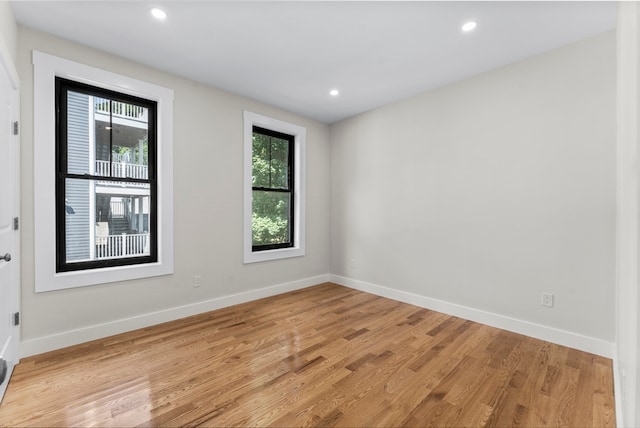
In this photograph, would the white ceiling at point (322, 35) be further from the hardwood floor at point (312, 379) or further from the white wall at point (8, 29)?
the hardwood floor at point (312, 379)

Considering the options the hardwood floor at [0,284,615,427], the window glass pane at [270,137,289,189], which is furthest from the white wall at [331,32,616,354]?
the window glass pane at [270,137,289,189]

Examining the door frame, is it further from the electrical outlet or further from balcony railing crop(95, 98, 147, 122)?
the electrical outlet

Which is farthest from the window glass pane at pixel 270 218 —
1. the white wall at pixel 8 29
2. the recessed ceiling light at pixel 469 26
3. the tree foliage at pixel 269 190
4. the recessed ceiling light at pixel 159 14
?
the recessed ceiling light at pixel 469 26

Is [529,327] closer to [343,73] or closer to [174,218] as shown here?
[343,73]

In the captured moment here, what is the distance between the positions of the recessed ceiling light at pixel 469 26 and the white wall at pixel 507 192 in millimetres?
828

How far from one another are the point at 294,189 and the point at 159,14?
258 centimetres

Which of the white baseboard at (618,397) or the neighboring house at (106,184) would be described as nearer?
the white baseboard at (618,397)

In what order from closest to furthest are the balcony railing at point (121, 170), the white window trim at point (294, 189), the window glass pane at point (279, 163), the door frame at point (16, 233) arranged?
the door frame at point (16, 233), the balcony railing at point (121, 170), the white window trim at point (294, 189), the window glass pane at point (279, 163)

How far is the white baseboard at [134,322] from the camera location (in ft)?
7.54

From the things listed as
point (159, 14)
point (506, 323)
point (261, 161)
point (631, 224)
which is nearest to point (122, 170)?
point (159, 14)

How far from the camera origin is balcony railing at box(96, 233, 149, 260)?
269 cm

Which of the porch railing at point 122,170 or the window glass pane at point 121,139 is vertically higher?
the window glass pane at point 121,139

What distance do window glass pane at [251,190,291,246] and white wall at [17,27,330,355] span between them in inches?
12.9

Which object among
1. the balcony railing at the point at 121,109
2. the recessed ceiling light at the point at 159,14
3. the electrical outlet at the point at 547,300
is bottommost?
the electrical outlet at the point at 547,300
